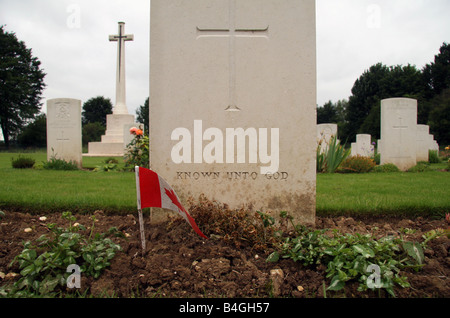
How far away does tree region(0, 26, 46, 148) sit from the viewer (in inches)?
1153

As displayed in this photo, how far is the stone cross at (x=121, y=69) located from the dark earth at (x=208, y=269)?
15521mm

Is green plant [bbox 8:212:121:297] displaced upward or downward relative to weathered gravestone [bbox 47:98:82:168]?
downward

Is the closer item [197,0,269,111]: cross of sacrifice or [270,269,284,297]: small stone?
[270,269,284,297]: small stone

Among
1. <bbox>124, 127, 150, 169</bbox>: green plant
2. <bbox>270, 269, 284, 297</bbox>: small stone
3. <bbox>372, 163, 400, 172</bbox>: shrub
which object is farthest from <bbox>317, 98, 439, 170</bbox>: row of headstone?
<bbox>270, 269, 284, 297</bbox>: small stone

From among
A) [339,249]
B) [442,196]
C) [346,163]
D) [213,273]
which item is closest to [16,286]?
[213,273]

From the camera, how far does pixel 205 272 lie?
1.83m

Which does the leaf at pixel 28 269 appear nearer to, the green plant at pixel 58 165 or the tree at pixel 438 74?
the green plant at pixel 58 165

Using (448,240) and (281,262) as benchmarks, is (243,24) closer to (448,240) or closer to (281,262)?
(281,262)

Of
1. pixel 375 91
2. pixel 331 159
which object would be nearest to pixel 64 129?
pixel 331 159

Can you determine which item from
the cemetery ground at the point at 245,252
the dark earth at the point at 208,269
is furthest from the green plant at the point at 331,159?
the dark earth at the point at 208,269

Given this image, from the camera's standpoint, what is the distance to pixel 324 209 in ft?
10.3

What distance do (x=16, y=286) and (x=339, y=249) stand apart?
1.81 meters

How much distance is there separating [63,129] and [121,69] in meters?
8.95

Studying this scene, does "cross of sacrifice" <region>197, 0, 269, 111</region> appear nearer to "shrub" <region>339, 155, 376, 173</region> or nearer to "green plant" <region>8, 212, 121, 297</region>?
"green plant" <region>8, 212, 121, 297</region>
